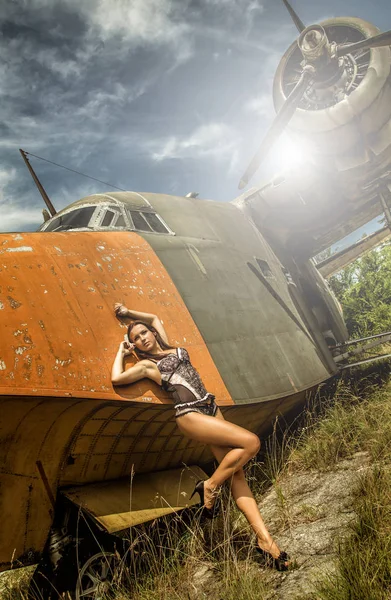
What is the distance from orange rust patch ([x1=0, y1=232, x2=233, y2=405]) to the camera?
9.32ft

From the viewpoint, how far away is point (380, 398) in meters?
6.52

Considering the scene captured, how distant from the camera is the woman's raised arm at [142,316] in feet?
11.9

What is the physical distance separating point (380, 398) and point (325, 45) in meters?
6.88

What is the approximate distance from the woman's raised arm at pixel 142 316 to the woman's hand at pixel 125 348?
298mm

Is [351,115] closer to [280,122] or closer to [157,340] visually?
[280,122]

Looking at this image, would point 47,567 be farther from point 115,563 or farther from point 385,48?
point 385,48

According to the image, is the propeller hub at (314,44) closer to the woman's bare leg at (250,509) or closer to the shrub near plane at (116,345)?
the shrub near plane at (116,345)

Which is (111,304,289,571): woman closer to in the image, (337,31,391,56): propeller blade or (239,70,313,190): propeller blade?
(239,70,313,190): propeller blade

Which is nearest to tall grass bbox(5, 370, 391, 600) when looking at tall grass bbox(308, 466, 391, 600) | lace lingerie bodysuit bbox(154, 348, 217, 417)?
tall grass bbox(308, 466, 391, 600)

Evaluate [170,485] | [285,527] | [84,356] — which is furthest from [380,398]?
[84,356]

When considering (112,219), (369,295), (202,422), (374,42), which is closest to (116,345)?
(202,422)

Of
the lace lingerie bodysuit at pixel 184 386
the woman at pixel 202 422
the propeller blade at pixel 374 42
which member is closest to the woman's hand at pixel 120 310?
the woman at pixel 202 422

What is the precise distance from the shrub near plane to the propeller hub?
1.48 feet

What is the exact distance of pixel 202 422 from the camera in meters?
3.26
